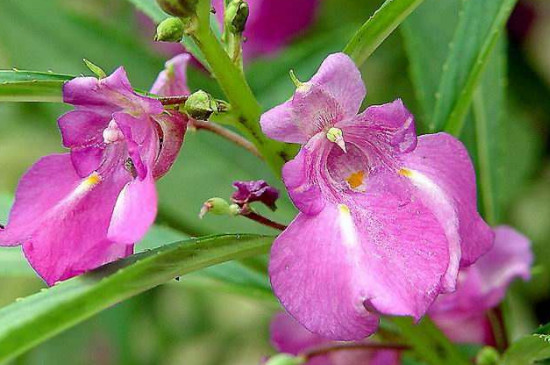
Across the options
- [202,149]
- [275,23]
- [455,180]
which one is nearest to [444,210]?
[455,180]

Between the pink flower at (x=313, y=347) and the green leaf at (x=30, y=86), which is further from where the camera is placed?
the pink flower at (x=313, y=347)

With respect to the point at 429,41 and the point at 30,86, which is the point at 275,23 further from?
the point at 30,86

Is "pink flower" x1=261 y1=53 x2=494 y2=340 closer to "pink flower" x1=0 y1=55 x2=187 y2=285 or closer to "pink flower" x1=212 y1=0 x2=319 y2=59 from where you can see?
"pink flower" x1=0 y1=55 x2=187 y2=285

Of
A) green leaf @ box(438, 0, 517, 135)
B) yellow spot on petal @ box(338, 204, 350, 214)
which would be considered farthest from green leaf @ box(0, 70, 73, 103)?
green leaf @ box(438, 0, 517, 135)

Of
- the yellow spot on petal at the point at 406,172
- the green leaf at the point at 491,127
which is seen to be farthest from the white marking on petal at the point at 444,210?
the green leaf at the point at 491,127

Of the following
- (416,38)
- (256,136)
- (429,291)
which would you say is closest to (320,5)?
(416,38)

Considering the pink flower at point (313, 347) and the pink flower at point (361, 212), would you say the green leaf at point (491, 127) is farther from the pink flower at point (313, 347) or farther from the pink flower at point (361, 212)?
the pink flower at point (361, 212)
